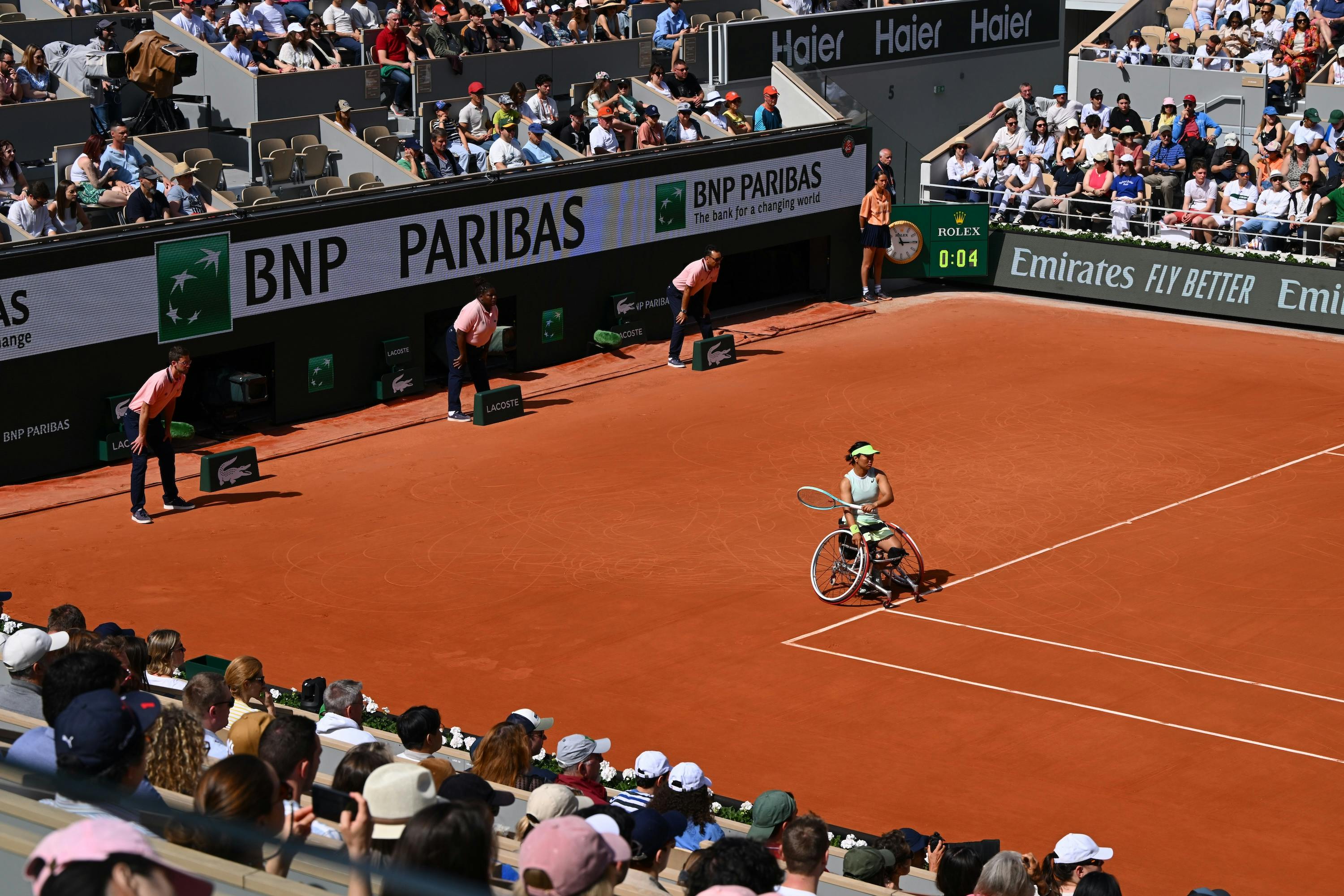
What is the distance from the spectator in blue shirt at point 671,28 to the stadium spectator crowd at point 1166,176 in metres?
5.82

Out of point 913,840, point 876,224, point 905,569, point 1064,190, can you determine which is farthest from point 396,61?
point 913,840

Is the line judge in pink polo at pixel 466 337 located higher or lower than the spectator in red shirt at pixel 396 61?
lower

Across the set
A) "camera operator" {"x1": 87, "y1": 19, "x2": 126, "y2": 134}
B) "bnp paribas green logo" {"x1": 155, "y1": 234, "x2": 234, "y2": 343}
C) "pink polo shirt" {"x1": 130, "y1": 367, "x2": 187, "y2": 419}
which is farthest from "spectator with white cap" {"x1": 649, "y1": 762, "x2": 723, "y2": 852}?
"camera operator" {"x1": 87, "y1": 19, "x2": 126, "y2": 134}

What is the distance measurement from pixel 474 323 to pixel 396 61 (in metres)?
8.03

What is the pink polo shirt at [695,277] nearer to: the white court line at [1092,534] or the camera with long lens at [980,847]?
the white court line at [1092,534]

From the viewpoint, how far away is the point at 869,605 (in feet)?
58.9

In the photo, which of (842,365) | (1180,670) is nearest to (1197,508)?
(1180,670)

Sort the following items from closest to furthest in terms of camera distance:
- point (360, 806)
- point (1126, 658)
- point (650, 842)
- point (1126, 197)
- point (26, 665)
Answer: point (360, 806)
point (650, 842)
point (26, 665)
point (1126, 658)
point (1126, 197)

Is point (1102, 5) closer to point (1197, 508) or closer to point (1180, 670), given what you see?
point (1197, 508)

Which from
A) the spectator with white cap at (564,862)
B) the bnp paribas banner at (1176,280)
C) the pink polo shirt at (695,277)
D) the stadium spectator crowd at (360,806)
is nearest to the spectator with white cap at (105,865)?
the stadium spectator crowd at (360,806)

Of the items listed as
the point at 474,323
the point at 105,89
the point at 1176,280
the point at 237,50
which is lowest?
the point at 1176,280

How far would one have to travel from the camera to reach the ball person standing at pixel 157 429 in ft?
64.7

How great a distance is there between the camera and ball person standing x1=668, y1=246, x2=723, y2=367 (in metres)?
27.6

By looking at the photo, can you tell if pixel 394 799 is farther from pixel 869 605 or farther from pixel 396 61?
pixel 396 61
